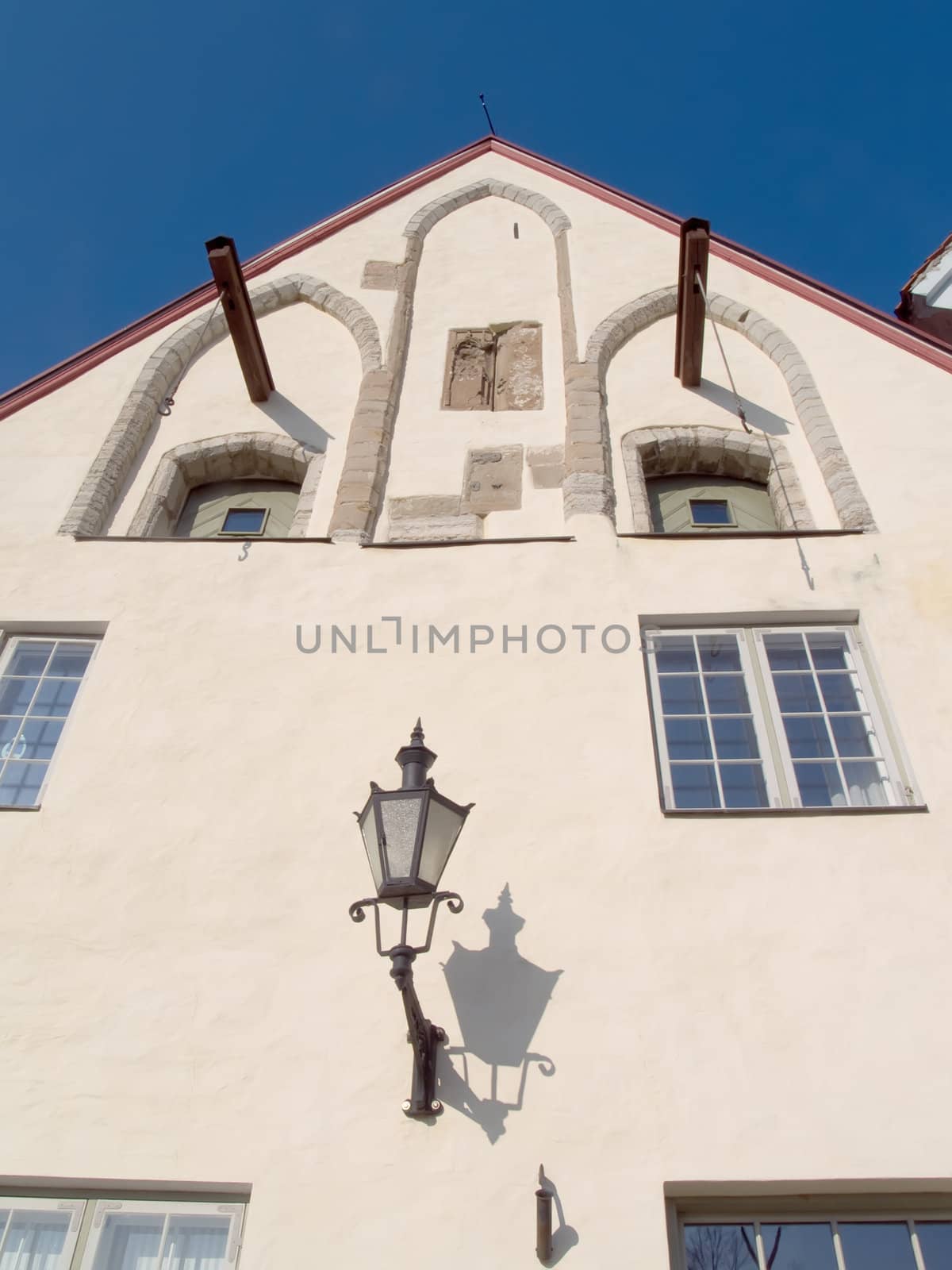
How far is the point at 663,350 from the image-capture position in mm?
7906

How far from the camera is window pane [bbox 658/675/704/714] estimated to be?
543 cm

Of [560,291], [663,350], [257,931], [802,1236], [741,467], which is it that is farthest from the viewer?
[560,291]

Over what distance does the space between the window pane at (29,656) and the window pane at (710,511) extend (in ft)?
12.9

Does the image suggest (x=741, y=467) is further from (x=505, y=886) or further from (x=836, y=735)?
(x=505, y=886)

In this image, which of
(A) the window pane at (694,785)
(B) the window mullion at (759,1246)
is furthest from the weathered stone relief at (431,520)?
(B) the window mullion at (759,1246)

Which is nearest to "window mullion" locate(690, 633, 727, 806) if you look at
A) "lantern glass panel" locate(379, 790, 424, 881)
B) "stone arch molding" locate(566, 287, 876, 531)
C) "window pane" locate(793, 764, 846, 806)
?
"window pane" locate(793, 764, 846, 806)

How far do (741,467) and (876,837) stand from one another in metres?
3.24

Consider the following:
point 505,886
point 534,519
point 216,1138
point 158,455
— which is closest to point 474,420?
point 534,519

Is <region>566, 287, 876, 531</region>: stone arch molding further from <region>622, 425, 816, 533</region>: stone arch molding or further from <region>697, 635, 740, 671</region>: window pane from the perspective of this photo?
<region>697, 635, 740, 671</region>: window pane

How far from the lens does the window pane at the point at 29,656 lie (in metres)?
5.79

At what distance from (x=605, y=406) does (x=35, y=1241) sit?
18.4 ft

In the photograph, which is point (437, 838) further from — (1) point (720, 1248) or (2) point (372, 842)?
(1) point (720, 1248)

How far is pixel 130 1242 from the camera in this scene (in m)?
3.77

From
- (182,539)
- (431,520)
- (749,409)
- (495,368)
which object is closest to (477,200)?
(495,368)
